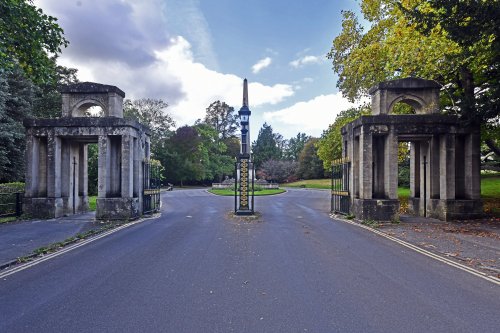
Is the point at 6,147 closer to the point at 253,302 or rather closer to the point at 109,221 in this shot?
the point at 109,221

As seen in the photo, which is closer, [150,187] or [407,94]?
[407,94]

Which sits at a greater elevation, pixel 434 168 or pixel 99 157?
pixel 99 157

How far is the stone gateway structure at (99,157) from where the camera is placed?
1559 centimetres

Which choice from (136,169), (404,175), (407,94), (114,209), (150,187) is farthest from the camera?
(404,175)

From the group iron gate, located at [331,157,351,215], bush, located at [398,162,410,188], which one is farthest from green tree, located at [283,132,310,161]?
iron gate, located at [331,157,351,215]

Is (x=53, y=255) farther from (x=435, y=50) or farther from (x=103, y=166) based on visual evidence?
(x=435, y=50)

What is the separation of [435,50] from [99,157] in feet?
51.1

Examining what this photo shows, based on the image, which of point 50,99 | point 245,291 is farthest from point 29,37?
point 50,99

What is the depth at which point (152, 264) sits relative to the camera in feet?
24.3

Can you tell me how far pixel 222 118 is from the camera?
3059 inches

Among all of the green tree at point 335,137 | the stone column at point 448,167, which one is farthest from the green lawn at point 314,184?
the stone column at point 448,167

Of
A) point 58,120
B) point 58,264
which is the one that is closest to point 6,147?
point 58,120

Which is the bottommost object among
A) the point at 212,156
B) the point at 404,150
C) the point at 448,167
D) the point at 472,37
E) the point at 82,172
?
the point at 82,172

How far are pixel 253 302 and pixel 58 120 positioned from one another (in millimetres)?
14610
